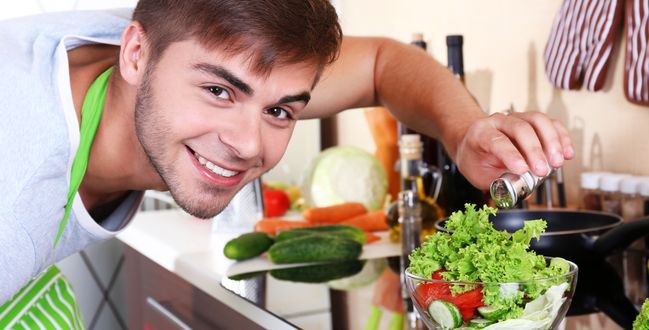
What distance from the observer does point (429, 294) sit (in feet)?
2.46

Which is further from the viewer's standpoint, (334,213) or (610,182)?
(334,213)

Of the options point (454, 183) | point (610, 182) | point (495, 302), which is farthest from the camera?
point (454, 183)

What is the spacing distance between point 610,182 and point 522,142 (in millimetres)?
492

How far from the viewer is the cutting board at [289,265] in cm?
139

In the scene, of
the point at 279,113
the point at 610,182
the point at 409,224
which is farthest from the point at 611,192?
the point at 279,113

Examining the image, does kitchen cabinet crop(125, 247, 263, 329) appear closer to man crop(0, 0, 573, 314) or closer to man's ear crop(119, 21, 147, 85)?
man crop(0, 0, 573, 314)

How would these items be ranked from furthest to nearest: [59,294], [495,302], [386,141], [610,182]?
[386,141]
[610,182]
[59,294]
[495,302]

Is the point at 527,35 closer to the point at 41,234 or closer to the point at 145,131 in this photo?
the point at 145,131

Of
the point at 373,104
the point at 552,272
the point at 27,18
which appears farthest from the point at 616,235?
the point at 27,18

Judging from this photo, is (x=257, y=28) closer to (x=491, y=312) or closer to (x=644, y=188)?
(x=491, y=312)

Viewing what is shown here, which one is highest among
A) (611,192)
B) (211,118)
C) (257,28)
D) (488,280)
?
(257,28)

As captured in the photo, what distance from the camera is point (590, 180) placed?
1.33 m

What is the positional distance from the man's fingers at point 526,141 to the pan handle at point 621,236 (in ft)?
0.80

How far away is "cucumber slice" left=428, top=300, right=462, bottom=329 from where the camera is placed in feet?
2.38
